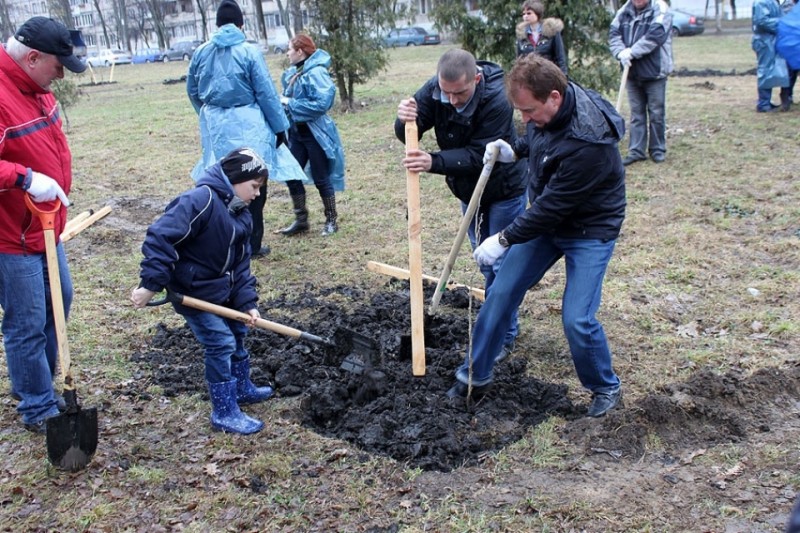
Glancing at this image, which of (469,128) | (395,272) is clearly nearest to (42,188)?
(469,128)

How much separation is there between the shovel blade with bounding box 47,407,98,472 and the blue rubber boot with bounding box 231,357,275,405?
0.86 metres

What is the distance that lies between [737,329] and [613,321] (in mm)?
821

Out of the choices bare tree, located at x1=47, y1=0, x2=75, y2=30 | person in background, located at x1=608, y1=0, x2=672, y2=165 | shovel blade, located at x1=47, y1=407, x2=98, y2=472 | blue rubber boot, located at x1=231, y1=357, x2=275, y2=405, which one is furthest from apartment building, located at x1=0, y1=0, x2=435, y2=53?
shovel blade, located at x1=47, y1=407, x2=98, y2=472

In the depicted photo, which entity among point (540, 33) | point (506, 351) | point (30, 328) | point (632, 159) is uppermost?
point (540, 33)

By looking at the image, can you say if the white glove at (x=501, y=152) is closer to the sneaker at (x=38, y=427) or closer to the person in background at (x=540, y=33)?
the sneaker at (x=38, y=427)

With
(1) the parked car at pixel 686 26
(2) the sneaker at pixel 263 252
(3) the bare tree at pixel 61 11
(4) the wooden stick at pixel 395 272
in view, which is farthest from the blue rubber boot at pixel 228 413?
(3) the bare tree at pixel 61 11

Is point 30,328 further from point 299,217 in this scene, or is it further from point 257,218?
point 299,217

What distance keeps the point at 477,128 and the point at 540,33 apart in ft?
15.9

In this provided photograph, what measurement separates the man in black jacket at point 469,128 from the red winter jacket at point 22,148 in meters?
1.89

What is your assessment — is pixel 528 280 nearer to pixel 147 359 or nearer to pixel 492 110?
pixel 492 110

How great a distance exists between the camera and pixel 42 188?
11.4 feet

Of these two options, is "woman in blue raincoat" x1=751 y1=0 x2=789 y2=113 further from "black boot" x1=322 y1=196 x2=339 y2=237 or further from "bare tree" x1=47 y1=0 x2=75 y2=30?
"bare tree" x1=47 y1=0 x2=75 y2=30

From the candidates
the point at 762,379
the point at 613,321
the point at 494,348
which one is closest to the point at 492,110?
the point at 494,348

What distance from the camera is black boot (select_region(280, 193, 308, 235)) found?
24.2 feet
